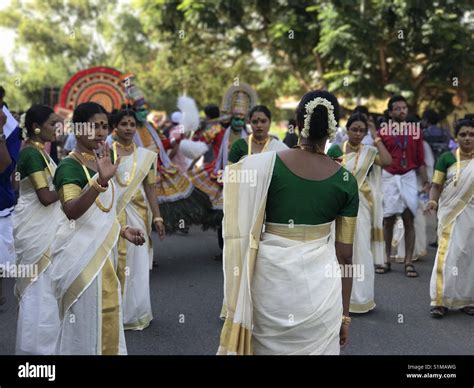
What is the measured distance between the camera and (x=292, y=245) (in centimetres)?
305

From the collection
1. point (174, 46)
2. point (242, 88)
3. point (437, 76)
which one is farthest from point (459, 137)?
point (174, 46)

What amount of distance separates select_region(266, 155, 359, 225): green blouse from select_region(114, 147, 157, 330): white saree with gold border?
2.61m

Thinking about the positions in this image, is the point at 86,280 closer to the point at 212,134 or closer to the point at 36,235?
the point at 36,235

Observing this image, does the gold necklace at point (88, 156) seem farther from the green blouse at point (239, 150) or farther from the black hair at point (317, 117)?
the green blouse at point (239, 150)

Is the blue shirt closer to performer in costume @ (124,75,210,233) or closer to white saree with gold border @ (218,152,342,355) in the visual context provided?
performer in costume @ (124,75,210,233)

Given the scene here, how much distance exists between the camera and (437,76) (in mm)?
17328

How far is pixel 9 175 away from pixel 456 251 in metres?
4.05

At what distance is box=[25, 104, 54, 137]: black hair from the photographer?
467 cm

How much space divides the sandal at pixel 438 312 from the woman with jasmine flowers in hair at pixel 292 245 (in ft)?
10.0

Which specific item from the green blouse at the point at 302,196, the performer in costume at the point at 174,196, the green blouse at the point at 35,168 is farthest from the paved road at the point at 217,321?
the green blouse at the point at 302,196

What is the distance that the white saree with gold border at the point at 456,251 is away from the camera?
235 inches

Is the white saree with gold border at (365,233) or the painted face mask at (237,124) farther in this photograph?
the painted face mask at (237,124)

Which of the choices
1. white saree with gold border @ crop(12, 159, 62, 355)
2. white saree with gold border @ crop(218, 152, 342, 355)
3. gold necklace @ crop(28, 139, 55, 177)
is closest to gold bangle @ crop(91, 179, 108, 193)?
white saree with gold border @ crop(218, 152, 342, 355)

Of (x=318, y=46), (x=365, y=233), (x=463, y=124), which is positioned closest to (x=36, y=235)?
(x=365, y=233)
